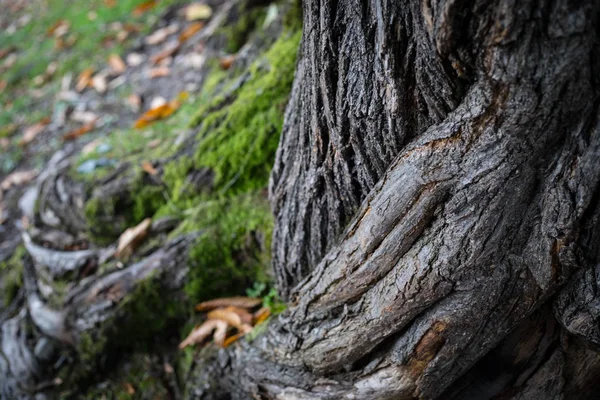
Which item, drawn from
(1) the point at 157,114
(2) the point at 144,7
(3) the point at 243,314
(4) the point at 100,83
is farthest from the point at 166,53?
(3) the point at 243,314

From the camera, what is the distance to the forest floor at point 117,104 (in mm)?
3064

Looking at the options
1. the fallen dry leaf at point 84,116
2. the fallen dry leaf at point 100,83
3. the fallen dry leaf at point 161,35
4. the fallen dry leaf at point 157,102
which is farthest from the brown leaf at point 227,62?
the fallen dry leaf at point 100,83

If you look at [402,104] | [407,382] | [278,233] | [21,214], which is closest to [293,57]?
[278,233]

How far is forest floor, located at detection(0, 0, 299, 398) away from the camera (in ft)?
10.1

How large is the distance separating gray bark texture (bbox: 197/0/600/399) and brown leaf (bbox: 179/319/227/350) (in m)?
0.67

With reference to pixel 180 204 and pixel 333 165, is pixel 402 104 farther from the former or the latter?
pixel 180 204

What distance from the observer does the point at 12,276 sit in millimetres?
3934

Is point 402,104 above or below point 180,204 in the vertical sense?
above

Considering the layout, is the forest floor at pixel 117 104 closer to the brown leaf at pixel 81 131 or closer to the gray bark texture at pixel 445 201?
the brown leaf at pixel 81 131

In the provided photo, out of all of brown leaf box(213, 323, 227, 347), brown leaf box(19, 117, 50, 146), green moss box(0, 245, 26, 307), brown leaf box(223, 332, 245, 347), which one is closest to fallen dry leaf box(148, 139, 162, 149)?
green moss box(0, 245, 26, 307)

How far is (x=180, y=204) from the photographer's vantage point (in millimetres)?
3256

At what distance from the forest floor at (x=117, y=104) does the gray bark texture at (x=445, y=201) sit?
0.75 meters

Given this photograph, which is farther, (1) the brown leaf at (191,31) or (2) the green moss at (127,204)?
(1) the brown leaf at (191,31)

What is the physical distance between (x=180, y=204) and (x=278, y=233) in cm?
102
